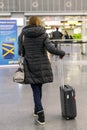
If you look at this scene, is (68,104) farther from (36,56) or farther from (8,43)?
(8,43)

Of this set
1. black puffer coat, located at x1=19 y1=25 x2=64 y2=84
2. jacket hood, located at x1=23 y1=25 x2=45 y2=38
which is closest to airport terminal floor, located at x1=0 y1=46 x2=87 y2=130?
black puffer coat, located at x1=19 y1=25 x2=64 y2=84

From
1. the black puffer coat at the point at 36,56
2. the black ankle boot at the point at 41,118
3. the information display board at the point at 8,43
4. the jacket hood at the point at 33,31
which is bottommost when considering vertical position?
the information display board at the point at 8,43

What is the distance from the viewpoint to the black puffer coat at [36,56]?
636cm

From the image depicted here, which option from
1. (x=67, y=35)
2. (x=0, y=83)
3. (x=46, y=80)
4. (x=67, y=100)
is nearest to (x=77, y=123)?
(x=67, y=100)

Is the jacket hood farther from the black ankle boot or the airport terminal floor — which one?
the airport terminal floor

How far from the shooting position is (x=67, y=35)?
82.9 feet

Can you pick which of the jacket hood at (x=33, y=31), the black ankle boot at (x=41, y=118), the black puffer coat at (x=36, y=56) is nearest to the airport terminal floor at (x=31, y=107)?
the black ankle boot at (x=41, y=118)

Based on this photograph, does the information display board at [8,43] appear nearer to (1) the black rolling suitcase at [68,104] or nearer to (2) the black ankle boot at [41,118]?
(1) the black rolling suitcase at [68,104]

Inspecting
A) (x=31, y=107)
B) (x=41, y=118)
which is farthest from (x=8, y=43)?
(x=41, y=118)

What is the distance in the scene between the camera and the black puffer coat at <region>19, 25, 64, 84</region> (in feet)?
20.9

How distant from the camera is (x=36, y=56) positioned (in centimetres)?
639

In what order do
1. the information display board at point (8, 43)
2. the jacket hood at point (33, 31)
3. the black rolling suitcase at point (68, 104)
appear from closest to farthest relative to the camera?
the jacket hood at point (33, 31) → the black rolling suitcase at point (68, 104) → the information display board at point (8, 43)

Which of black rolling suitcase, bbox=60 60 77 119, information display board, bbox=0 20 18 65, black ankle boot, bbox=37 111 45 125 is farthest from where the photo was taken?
information display board, bbox=0 20 18 65

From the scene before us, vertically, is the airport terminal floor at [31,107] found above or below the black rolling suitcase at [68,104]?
below
